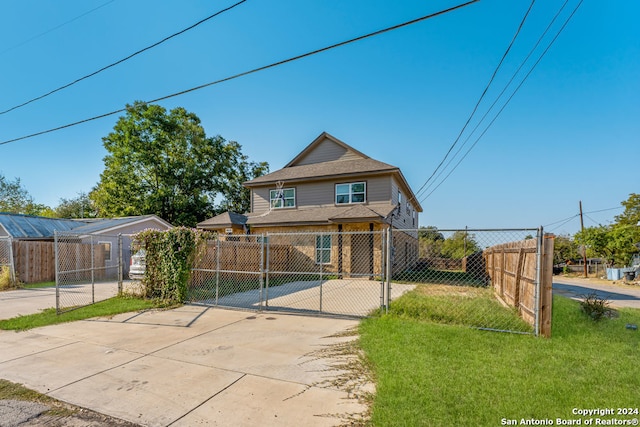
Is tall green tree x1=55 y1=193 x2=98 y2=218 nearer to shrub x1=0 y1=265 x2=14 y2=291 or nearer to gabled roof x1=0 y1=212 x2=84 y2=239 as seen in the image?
gabled roof x1=0 y1=212 x2=84 y2=239

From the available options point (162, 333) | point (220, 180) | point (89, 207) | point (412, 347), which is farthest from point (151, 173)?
point (412, 347)

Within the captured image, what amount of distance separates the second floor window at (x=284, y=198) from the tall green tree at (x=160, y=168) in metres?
12.6

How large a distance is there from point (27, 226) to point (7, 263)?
151 inches

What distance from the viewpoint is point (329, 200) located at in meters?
18.3

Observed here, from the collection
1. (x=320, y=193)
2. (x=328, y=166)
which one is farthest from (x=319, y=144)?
(x=320, y=193)

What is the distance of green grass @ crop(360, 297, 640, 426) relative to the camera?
2924 mm

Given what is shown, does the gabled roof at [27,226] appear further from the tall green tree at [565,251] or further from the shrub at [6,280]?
the tall green tree at [565,251]

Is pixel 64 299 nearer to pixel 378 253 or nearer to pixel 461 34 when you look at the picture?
pixel 378 253

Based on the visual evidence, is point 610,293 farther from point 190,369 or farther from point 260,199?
point 260,199

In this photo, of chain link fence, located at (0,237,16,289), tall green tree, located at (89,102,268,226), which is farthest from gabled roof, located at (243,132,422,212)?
chain link fence, located at (0,237,16,289)

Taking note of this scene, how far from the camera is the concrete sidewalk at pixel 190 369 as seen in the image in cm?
312

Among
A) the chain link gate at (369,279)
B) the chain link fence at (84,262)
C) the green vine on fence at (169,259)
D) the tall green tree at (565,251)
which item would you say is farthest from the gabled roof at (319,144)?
the tall green tree at (565,251)

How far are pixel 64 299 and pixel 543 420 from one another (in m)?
12.5

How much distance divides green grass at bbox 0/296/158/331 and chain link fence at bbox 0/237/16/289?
768cm
